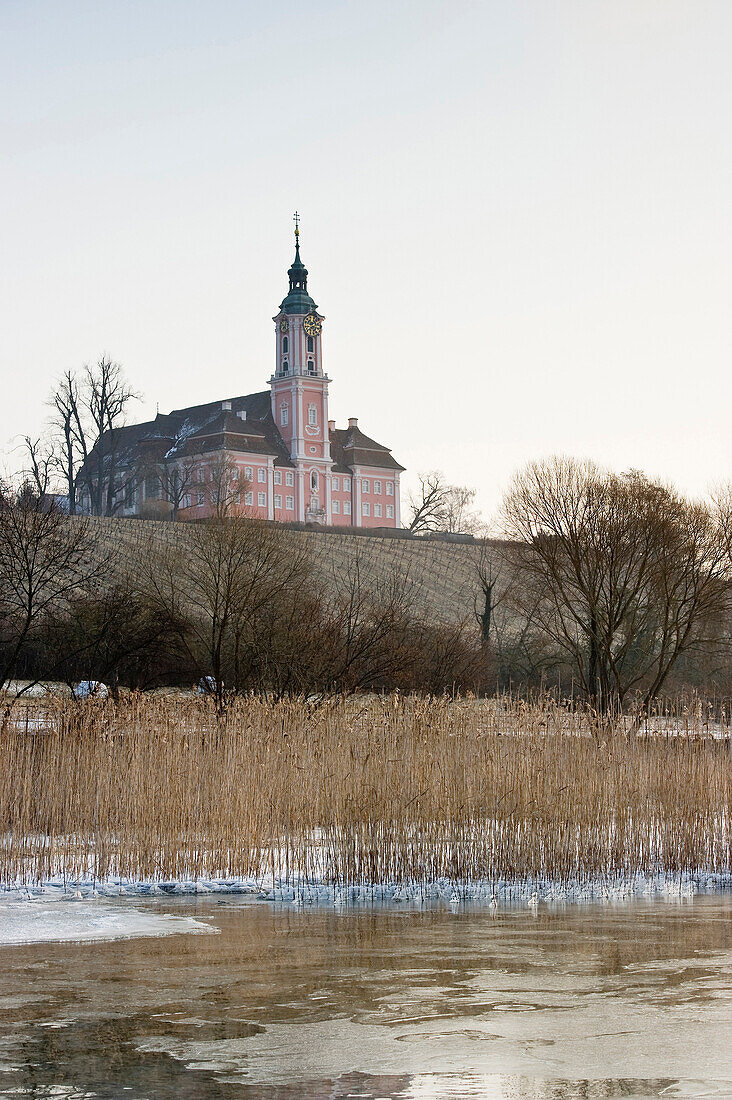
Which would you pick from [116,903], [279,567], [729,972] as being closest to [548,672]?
[279,567]

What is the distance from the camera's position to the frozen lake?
4.68 meters

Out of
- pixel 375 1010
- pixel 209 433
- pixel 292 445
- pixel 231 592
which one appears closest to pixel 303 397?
pixel 292 445

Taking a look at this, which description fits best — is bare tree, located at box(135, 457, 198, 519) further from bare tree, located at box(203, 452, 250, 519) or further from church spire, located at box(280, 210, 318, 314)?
church spire, located at box(280, 210, 318, 314)

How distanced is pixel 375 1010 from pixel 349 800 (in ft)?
15.6

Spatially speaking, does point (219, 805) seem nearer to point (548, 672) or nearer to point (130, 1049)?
point (130, 1049)

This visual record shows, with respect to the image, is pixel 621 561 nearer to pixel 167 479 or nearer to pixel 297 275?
pixel 167 479

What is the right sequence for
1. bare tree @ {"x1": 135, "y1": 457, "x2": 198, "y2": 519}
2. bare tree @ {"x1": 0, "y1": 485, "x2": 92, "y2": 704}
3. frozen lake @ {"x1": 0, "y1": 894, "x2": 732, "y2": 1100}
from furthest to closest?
bare tree @ {"x1": 135, "y1": 457, "x2": 198, "y2": 519} → bare tree @ {"x1": 0, "y1": 485, "x2": 92, "y2": 704} → frozen lake @ {"x1": 0, "y1": 894, "x2": 732, "y2": 1100}

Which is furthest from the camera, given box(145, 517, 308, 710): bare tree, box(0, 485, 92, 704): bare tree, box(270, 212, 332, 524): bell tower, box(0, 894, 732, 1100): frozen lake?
box(270, 212, 332, 524): bell tower

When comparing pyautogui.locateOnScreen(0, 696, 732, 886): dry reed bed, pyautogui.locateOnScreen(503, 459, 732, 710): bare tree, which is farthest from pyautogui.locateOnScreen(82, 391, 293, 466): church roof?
pyautogui.locateOnScreen(0, 696, 732, 886): dry reed bed

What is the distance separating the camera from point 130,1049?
5156mm

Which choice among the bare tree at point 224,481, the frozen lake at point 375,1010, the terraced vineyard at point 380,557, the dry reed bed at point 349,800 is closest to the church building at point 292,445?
the bare tree at point 224,481

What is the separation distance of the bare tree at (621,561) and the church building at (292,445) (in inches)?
2136

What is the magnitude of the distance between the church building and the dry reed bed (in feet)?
231

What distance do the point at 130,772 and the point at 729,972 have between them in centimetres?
565
